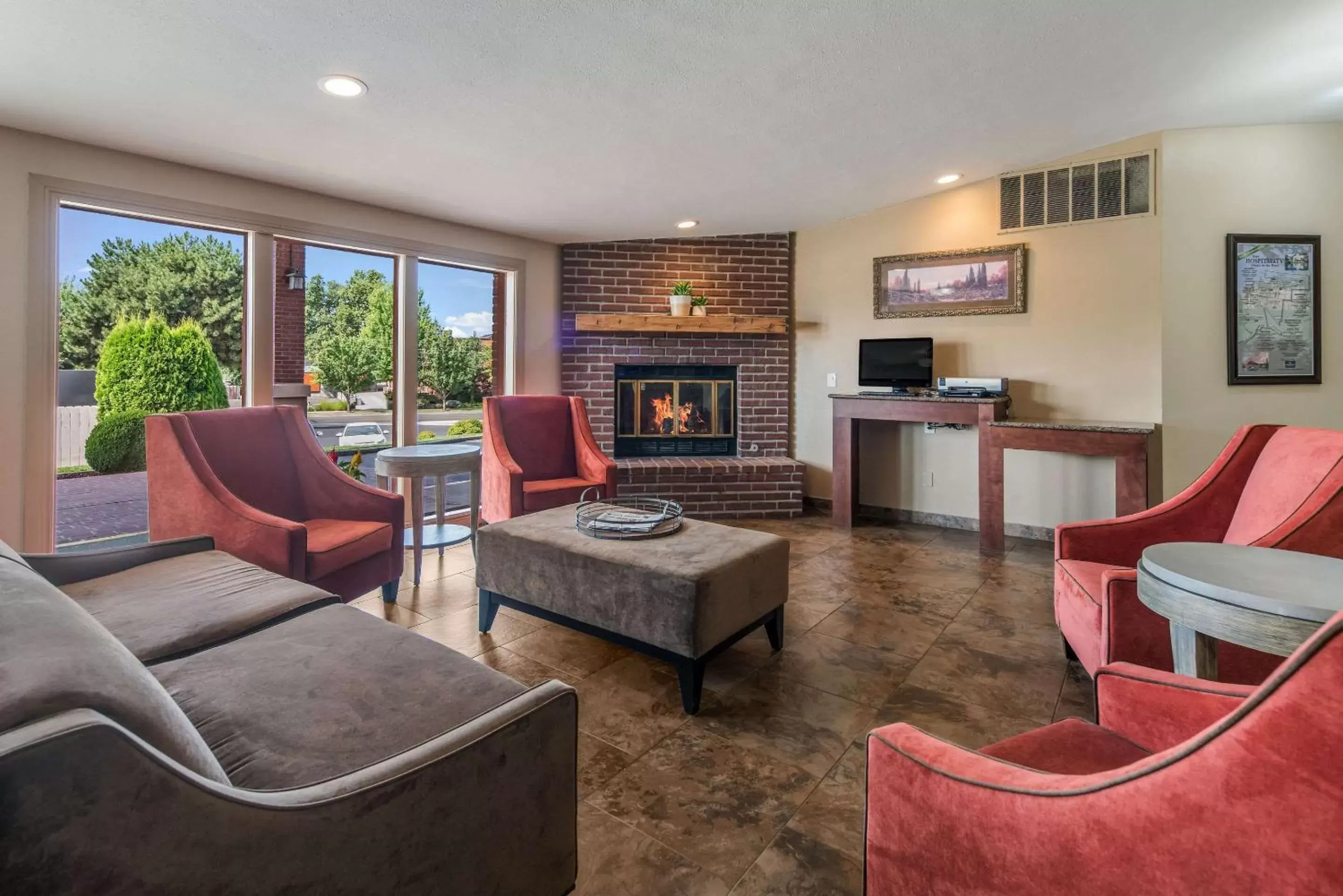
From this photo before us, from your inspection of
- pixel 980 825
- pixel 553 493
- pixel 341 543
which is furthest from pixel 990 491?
pixel 341 543

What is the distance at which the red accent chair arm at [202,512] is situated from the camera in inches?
94.3

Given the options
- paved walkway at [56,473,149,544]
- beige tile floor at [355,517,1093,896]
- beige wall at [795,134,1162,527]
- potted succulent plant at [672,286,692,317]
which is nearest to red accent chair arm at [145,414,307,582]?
beige tile floor at [355,517,1093,896]

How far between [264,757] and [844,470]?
4.18 m

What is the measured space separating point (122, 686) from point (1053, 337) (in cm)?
477

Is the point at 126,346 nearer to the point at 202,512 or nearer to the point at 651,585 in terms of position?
the point at 202,512

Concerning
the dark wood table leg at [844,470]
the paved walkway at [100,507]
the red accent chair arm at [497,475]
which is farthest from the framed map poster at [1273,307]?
the paved walkway at [100,507]

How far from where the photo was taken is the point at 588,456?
4266mm

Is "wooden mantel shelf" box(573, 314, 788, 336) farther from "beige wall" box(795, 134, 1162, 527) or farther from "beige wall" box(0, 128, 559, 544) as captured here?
"beige wall" box(0, 128, 559, 544)

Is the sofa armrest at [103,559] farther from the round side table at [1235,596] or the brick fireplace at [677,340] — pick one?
the brick fireplace at [677,340]

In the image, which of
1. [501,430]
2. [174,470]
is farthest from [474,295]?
[174,470]

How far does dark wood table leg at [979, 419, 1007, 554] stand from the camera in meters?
4.01

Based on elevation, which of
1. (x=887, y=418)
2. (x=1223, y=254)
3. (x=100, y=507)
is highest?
(x=1223, y=254)

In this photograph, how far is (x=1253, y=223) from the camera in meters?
3.59

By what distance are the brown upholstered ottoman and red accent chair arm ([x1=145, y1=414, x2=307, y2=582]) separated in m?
0.69
